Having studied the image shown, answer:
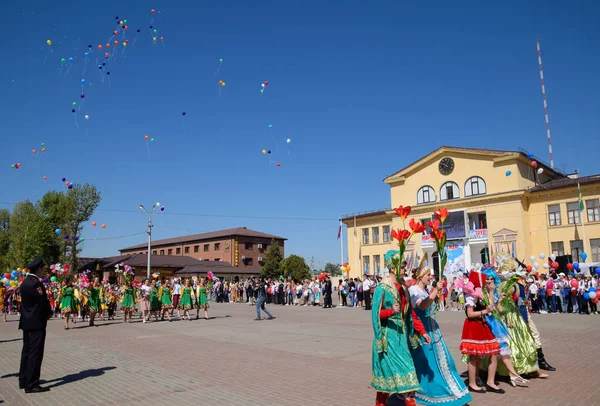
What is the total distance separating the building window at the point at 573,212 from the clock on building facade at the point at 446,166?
11.7m

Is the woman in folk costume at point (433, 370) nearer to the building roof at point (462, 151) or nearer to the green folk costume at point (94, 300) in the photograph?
the green folk costume at point (94, 300)

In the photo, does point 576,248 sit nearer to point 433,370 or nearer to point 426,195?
point 426,195

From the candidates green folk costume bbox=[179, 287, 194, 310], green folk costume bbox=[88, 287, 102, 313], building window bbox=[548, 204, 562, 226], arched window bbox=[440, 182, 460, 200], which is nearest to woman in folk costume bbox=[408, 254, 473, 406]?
green folk costume bbox=[179, 287, 194, 310]

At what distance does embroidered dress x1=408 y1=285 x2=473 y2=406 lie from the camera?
18.9 ft

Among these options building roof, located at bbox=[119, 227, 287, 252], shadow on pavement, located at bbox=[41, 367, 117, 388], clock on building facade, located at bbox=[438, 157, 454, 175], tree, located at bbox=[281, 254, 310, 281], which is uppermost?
clock on building facade, located at bbox=[438, 157, 454, 175]

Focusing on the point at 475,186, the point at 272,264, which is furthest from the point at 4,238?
the point at 475,186

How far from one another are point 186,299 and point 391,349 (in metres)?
16.5

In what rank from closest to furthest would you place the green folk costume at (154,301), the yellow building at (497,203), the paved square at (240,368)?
the paved square at (240,368) < the green folk costume at (154,301) < the yellow building at (497,203)

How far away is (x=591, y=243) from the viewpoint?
38031 millimetres

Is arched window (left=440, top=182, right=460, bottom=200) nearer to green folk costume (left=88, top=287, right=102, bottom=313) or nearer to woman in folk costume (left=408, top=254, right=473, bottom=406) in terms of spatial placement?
green folk costume (left=88, top=287, right=102, bottom=313)

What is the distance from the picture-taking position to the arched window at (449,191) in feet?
154

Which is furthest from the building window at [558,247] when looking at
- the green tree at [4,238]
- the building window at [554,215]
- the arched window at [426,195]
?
the green tree at [4,238]

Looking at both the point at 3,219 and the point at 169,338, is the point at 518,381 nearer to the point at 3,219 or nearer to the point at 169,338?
the point at 169,338

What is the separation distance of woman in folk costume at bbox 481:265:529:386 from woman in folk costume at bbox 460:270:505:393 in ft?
0.69
